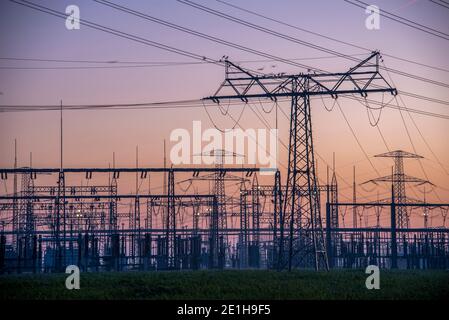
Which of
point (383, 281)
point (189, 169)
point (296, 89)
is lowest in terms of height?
point (383, 281)

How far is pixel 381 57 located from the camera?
32.3m

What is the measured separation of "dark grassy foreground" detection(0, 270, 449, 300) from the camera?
24.2 m

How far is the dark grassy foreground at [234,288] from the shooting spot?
24.2 m

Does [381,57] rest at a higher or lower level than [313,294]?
higher

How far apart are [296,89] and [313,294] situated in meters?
12.9

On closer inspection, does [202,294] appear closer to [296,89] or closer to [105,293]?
[105,293]

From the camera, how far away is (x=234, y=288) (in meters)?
26.4

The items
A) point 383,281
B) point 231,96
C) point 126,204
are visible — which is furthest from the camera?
point 126,204
